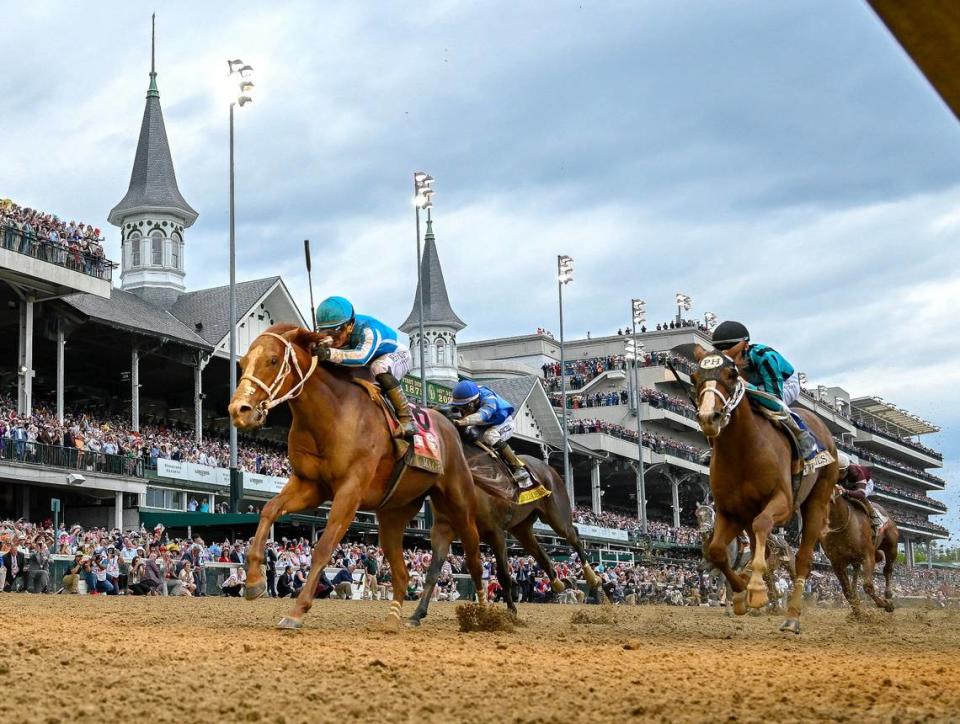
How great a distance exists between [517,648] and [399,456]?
9.28 feet

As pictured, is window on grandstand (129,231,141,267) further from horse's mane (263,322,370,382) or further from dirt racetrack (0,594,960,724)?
dirt racetrack (0,594,960,724)

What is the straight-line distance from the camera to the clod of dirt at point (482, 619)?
11203 mm

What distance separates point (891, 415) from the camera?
150 metres

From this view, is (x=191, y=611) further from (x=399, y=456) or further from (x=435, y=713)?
(x=435, y=713)

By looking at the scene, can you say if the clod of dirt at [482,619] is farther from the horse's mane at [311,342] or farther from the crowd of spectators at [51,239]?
the crowd of spectators at [51,239]

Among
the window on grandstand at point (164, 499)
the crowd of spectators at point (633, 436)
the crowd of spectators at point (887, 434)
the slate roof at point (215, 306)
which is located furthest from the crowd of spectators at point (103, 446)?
the crowd of spectators at point (887, 434)

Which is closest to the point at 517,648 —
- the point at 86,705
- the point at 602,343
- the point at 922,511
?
the point at 86,705

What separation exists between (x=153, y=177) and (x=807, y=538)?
161 ft

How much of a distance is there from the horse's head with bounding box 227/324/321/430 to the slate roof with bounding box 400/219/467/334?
68.3 meters

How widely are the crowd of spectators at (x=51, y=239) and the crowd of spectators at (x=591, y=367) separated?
51.3 m

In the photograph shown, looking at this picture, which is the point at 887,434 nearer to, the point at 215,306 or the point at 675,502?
the point at 675,502

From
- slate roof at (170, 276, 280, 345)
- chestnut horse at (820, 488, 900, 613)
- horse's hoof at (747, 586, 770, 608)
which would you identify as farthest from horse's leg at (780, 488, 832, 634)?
slate roof at (170, 276, 280, 345)

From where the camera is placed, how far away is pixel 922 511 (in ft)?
447

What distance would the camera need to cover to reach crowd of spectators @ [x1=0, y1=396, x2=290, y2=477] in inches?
1206
